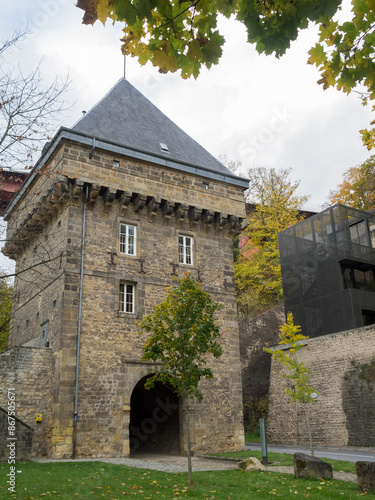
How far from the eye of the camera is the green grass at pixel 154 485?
25.6 feet

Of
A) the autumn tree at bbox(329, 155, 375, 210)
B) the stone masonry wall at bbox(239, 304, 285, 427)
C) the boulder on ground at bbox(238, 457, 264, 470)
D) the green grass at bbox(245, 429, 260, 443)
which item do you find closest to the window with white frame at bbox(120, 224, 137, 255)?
the boulder on ground at bbox(238, 457, 264, 470)

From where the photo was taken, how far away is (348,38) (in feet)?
15.1

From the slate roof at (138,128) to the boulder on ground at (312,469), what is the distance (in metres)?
11.8

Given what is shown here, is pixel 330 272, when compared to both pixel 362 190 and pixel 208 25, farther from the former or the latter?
pixel 208 25

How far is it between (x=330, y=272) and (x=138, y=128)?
11329 mm

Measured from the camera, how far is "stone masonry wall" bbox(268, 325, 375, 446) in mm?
18484

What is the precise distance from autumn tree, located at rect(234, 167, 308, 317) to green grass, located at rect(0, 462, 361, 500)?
20.3m

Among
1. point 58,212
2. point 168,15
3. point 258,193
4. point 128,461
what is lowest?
point 128,461

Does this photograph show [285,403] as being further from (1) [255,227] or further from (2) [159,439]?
(1) [255,227]

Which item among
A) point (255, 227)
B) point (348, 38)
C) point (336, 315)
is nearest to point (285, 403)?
point (336, 315)

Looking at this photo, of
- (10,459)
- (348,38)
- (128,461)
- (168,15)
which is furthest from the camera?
(128,461)

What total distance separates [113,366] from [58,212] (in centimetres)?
577

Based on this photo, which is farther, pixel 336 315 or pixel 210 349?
pixel 336 315

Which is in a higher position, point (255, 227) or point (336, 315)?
point (255, 227)
